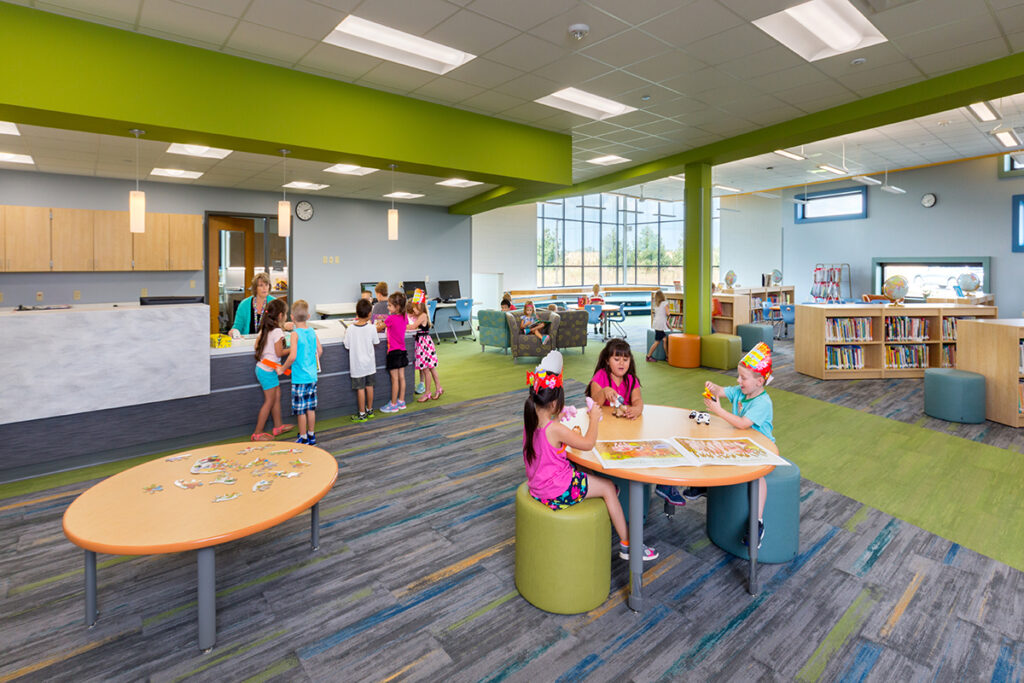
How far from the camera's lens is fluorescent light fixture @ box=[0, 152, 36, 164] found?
6.79 metres

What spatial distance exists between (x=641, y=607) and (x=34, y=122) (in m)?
5.64

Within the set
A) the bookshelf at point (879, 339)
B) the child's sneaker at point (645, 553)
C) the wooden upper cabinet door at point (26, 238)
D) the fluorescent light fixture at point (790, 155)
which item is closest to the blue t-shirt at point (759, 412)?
the child's sneaker at point (645, 553)

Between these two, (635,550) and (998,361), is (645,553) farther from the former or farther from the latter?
(998,361)

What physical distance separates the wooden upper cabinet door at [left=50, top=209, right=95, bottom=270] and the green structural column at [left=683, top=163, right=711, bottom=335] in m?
9.48

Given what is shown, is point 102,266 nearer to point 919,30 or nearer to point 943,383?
point 919,30

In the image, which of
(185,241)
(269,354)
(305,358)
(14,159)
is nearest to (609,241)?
(185,241)

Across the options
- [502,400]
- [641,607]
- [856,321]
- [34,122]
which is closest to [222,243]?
[34,122]

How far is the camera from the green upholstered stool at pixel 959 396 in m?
5.32

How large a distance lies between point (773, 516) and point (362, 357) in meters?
4.29

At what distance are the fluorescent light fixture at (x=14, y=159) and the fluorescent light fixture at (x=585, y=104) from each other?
702 cm

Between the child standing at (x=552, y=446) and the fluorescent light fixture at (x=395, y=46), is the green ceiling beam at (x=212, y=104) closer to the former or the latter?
the fluorescent light fixture at (x=395, y=46)

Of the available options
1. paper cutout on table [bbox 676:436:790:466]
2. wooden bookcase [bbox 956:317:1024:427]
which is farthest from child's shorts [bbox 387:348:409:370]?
wooden bookcase [bbox 956:317:1024:427]

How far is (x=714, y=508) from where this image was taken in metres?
2.96

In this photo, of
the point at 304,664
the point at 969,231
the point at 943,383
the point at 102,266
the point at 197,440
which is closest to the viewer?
the point at 304,664
